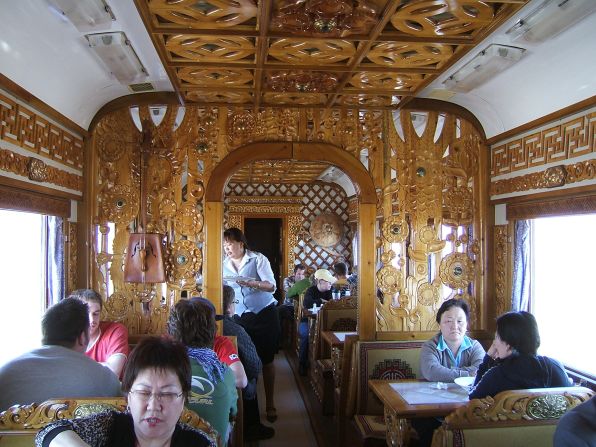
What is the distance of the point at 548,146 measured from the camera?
226 centimetres

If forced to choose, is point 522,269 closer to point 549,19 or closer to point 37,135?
point 549,19

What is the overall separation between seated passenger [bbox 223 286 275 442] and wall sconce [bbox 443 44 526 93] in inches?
62.5

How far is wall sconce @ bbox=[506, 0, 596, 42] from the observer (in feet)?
5.05

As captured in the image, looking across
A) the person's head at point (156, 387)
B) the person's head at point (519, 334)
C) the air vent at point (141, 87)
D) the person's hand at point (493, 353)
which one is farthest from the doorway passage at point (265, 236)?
the person's head at point (156, 387)

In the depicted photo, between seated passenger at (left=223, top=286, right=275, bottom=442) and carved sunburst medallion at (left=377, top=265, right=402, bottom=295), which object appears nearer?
seated passenger at (left=223, top=286, right=275, bottom=442)

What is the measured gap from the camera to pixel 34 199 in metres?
2.00

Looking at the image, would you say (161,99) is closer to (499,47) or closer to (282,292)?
(499,47)

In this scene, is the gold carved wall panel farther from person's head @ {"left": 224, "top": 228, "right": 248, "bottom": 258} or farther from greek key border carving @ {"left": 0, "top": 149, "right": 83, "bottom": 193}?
greek key border carving @ {"left": 0, "top": 149, "right": 83, "bottom": 193}

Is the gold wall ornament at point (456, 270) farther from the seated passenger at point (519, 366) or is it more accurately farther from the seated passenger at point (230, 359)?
the seated passenger at point (230, 359)

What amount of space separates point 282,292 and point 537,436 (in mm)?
5470

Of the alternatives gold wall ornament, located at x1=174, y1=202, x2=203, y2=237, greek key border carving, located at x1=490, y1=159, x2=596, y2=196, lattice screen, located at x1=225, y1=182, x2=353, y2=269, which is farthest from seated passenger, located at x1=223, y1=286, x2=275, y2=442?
lattice screen, located at x1=225, y1=182, x2=353, y2=269

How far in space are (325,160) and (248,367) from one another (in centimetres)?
119

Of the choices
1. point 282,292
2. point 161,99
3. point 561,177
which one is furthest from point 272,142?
point 282,292

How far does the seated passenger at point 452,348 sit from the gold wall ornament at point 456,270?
21.5 inches
